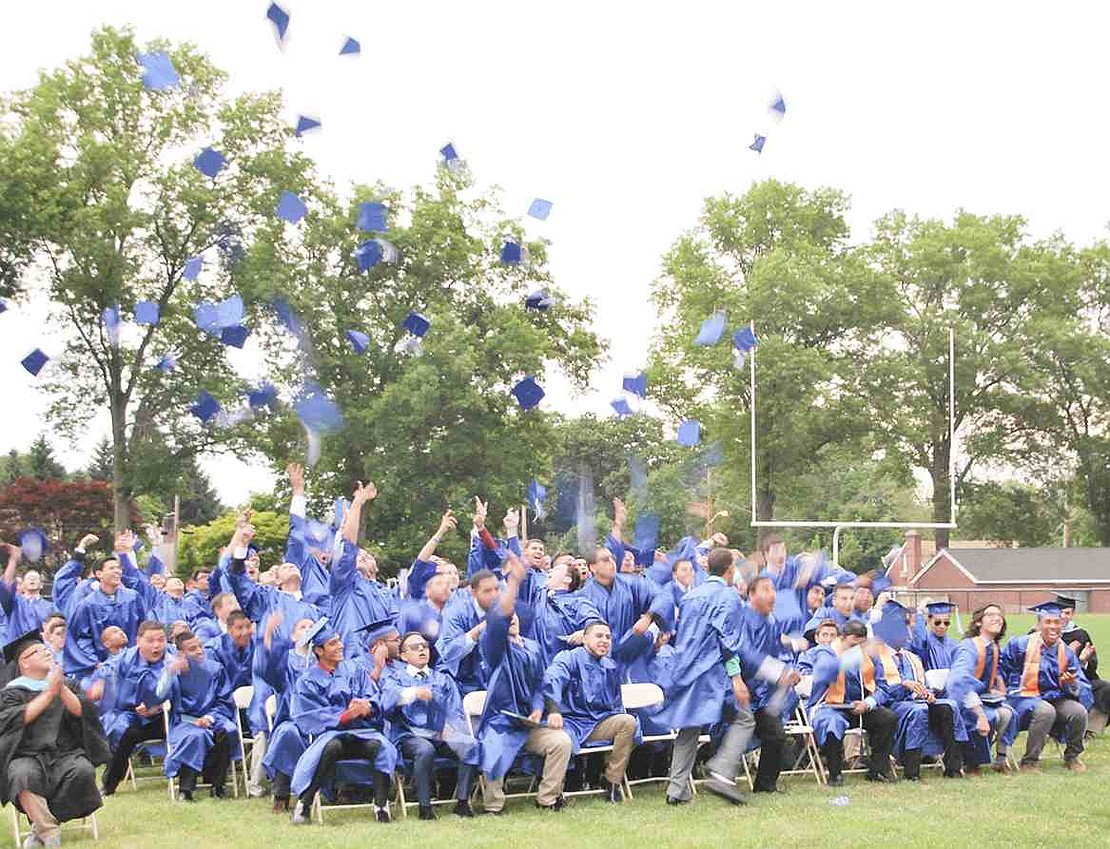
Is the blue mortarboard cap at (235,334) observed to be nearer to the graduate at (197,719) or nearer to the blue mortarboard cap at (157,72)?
the blue mortarboard cap at (157,72)

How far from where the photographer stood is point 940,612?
42.4 ft

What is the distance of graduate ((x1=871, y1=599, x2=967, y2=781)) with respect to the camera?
38.9 feet

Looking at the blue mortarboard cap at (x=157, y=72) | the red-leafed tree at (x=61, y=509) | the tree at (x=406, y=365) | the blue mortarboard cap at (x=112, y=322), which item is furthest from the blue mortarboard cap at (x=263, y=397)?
the blue mortarboard cap at (x=157, y=72)

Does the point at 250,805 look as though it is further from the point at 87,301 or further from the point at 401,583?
the point at 87,301

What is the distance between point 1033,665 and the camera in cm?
1273

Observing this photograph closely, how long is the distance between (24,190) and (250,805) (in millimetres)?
24690

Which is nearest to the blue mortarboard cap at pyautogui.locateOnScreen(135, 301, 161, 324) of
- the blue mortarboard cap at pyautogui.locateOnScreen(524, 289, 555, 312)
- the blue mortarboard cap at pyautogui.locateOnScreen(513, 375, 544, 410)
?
the blue mortarboard cap at pyautogui.locateOnScreen(513, 375, 544, 410)

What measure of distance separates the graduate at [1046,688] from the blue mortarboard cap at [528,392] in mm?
20322

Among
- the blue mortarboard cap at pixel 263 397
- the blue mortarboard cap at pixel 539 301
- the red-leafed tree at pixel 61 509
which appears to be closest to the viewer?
the blue mortarboard cap at pixel 263 397

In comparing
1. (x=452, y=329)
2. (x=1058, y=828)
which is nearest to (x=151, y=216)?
(x=452, y=329)

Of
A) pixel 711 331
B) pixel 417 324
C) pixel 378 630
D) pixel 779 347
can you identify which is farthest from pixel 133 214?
pixel 378 630

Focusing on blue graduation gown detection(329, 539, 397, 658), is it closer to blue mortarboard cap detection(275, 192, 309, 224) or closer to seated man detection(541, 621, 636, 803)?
seated man detection(541, 621, 636, 803)

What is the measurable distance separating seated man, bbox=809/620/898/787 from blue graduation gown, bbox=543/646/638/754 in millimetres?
1740

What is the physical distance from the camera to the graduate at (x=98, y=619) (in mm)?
13562
